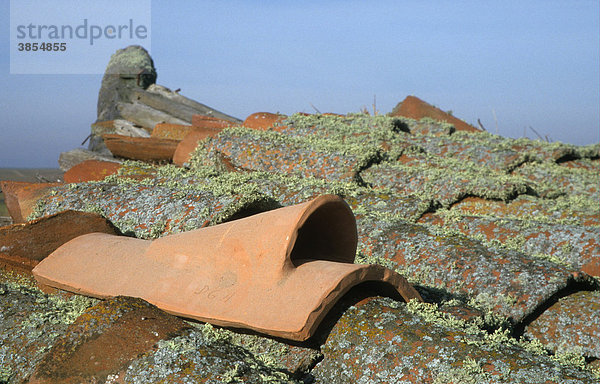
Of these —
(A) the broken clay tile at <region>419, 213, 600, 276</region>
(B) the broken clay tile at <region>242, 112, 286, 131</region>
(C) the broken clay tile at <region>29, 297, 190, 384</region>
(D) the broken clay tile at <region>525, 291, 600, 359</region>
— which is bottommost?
(D) the broken clay tile at <region>525, 291, 600, 359</region>

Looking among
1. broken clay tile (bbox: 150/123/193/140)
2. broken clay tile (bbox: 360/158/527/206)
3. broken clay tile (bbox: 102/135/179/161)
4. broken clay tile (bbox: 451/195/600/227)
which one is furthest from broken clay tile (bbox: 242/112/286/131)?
broken clay tile (bbox: 451/195/600/227)

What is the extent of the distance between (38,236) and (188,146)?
2693mm

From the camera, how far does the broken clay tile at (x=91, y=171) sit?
499 cm

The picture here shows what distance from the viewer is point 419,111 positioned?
9.84m

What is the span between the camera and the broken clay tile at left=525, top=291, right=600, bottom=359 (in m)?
2.89

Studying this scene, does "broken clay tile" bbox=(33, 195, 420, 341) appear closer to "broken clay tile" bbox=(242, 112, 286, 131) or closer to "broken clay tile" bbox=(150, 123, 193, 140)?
"broken clay tile" bbox=(150, 123, 193, 140)

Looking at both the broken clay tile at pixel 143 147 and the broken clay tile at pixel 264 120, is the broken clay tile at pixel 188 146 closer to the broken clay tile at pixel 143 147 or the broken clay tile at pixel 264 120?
the broken clay tile at pixel 143 147

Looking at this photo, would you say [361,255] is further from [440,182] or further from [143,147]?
[143,147]

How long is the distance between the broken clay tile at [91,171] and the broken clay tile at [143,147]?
93 centimetres

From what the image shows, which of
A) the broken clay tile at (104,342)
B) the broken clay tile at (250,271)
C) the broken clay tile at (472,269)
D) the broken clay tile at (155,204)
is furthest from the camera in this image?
the broken clay tile at (155,204)

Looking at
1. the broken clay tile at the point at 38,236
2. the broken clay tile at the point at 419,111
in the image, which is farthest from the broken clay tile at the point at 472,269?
the broken clay tile at the point at 419,111

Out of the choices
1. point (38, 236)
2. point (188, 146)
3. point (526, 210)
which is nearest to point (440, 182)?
point (526, 210)

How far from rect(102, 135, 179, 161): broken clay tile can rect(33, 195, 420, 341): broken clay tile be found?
11.0ft

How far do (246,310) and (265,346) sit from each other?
16cm
